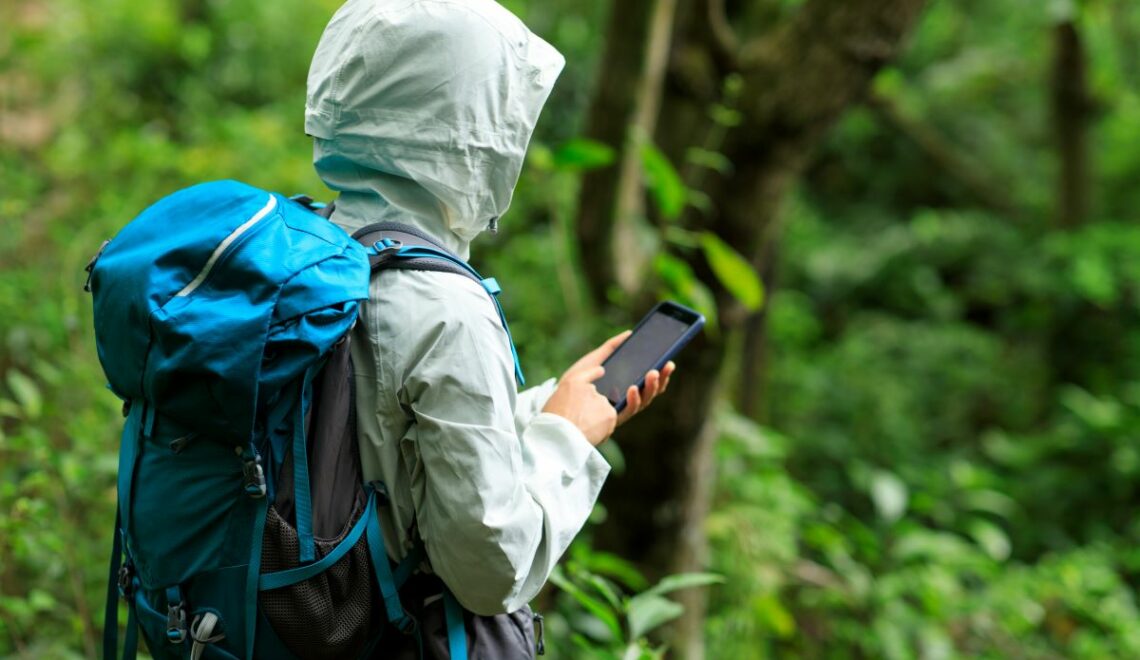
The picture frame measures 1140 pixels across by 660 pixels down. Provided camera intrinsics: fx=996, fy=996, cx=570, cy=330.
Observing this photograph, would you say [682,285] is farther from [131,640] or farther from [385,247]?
[131,640]

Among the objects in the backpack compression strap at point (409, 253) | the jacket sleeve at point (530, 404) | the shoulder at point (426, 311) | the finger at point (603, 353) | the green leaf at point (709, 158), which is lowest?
the jacket sleeve at point (530, 404)

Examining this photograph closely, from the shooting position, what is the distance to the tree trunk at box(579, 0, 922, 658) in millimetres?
3055

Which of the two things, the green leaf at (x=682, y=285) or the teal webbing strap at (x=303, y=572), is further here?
the green leaf at (x=682, y=285)

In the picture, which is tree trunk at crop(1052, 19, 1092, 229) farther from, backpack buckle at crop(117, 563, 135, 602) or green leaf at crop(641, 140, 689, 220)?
backpack buckle at crop(117, 563, 135, 602)

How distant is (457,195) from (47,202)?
4.88 m

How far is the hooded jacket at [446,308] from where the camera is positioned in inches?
54.0

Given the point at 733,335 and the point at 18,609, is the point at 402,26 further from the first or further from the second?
the point at 733,335

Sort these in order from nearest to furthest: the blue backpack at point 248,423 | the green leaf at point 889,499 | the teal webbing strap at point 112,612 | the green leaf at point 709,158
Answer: the blue backpack at point 248,423 < the teal webbing strap at point 112,612 < the green leaf at point 709,158 < the green leaf at point 889,499

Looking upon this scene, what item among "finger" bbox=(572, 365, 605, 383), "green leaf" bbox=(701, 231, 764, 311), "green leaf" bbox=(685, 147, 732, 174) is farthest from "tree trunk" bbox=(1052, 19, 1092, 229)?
"finger" bbox=(572, 365, 605, 383)

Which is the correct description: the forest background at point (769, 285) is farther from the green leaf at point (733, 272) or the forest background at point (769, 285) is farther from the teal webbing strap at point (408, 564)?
the teal webbing strap at point (408, 564)

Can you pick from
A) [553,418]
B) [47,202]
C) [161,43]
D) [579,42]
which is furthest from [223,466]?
[161,43]

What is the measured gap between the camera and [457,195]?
4.96ft

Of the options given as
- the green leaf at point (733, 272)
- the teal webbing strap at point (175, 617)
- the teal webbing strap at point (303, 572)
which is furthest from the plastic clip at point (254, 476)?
the green leaf at point (733, 272)

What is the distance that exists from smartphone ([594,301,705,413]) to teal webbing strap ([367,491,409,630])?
480mm
